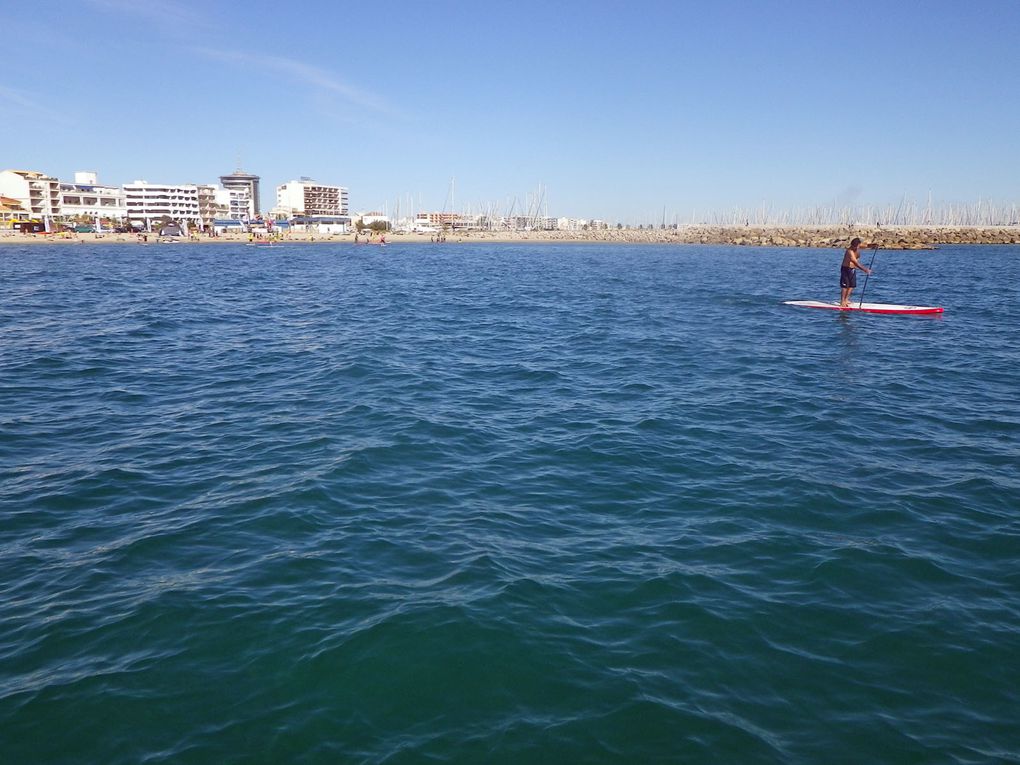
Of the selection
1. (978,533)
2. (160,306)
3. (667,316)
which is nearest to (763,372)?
(978,533)

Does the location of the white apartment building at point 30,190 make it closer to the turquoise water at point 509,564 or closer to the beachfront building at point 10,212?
the beachfront building at point 10,212

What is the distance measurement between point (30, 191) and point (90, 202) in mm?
26794

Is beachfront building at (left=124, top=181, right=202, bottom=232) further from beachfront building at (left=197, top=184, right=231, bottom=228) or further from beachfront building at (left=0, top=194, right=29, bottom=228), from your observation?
beachfront building at (left=0, top=194, right=29, bottom=228)

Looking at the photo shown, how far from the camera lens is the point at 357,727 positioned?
5.43 metres

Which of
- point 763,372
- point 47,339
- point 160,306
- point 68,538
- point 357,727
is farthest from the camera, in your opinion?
point 160,306

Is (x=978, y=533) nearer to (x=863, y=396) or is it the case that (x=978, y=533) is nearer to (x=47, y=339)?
(x=863, y=396)

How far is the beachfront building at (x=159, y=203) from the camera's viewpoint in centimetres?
16788

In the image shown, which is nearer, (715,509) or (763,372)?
(715,509)

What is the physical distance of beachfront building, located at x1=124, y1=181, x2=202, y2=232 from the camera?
16788cm

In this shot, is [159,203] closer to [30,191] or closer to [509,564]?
[30,191]

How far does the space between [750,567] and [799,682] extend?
2.07 metres

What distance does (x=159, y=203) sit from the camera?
17125 centimetres

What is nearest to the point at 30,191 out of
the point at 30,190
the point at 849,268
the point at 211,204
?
the point at 30,190

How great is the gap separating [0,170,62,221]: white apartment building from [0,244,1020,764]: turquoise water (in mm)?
147551
